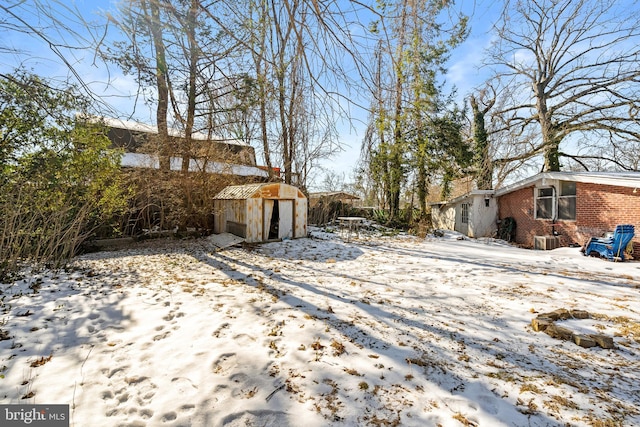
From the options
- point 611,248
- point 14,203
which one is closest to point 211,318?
point 14,203

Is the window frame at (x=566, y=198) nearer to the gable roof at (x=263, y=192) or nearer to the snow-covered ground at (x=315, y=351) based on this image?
the snow-covered ground at (x=315, y=351)

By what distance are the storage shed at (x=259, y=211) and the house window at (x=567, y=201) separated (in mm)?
10080

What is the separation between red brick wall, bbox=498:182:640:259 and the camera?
28.8ft

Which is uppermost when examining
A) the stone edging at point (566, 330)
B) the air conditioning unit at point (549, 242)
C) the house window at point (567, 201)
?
the house window at point (567, 201)

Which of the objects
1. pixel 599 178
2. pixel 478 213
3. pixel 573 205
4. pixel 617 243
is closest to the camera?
pixel 617 243

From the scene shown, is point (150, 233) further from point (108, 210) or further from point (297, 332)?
point (297, 332)

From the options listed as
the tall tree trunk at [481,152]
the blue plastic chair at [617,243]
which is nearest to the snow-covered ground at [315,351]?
the blue plastic chair at [617,243]

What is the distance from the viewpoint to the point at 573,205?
10.5m

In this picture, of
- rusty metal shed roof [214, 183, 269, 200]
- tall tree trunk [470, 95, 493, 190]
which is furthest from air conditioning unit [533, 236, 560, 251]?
rusty metal shed roof [214, 183, 269, 200]

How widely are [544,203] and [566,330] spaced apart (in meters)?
10.7

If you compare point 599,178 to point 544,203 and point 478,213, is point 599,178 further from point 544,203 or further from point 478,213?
point 478,213

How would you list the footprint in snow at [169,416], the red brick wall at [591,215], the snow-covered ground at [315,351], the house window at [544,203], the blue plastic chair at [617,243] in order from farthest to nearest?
the house window at [544,203]
the red brick wall at [591,215]
the blue plastic chair at [617,243]
the snow-covered ground at [315,351]
the footprint in snow at [169,416]

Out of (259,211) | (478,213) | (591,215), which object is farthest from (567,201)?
(259,211)

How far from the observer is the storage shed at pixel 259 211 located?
10062mm
